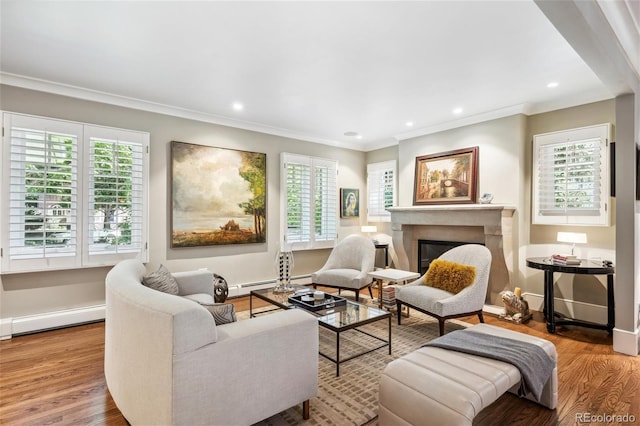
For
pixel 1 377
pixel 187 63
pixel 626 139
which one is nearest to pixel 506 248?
pixel 626 139

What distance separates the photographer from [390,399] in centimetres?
182

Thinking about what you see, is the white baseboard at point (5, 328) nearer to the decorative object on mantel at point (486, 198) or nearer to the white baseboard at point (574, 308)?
the decorative object on mantel at point (486, 198)

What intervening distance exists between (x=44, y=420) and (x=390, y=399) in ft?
7.28

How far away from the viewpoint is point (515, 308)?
3971 millimetres

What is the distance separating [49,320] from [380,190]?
5395 mm

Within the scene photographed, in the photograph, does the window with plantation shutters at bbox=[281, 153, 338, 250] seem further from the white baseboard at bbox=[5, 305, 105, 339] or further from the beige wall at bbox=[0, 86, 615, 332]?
the white baseboard at bbox=[5, 305, 105, 339]

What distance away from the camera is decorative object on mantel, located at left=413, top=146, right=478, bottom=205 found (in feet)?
15.7

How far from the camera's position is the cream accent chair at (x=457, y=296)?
3275 mm

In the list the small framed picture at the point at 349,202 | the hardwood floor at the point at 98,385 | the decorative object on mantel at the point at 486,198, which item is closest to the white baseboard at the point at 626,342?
the hardwood floor at the point at 98,385

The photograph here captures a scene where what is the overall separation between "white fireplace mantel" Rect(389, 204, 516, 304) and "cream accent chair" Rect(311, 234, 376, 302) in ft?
2.99

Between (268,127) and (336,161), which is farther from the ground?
(268,127)

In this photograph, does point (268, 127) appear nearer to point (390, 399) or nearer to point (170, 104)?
point (170, 104)

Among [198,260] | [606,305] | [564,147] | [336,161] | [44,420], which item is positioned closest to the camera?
[44,420]

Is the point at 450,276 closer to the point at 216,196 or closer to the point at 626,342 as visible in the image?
the point at 626,342
